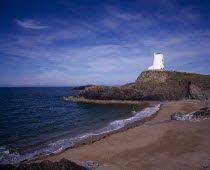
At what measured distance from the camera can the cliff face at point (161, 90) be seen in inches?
1745

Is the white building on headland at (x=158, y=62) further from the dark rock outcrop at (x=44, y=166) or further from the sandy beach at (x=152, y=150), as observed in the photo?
the dark rock outcrop at (x=44, y=166)

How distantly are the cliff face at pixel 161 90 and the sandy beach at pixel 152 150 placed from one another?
31.2 meters

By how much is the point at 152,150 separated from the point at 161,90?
131ft

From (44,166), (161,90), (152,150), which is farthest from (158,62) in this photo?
(44,166)

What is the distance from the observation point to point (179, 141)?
43.2ft

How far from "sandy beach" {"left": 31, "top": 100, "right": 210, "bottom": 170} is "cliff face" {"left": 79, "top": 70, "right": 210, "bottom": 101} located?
31.2m

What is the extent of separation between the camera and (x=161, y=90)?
48.9 meters

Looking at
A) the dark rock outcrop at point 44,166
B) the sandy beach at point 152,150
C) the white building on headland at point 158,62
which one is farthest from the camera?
the white building on headland at point 158,62

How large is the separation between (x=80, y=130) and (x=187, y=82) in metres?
41.9

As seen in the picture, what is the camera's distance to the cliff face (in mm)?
44312

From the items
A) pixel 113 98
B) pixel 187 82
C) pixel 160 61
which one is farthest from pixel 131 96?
pixel 160 61

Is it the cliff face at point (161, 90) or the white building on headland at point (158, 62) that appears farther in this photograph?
the white building on headland at point (158, 62)

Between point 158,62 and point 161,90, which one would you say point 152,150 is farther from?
point 158,62

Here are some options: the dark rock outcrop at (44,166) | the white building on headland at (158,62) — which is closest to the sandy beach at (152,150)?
the dark rock outcrop at (44,166)
